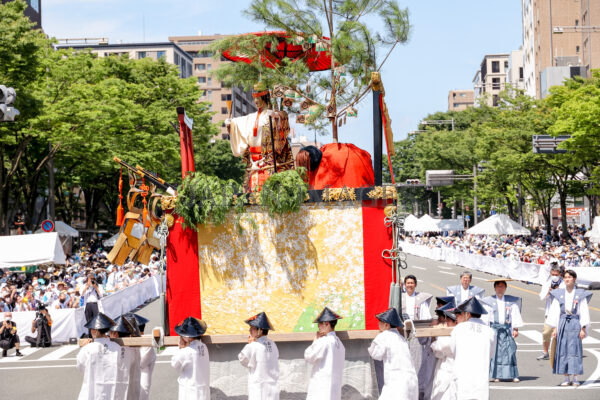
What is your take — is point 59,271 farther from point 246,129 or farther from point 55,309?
point 246,129

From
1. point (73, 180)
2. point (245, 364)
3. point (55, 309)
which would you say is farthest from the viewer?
point (73, 180)

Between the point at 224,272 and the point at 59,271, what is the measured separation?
22782mm

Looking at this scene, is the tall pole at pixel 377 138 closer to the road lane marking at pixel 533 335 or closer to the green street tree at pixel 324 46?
the green street tree at pixel 324 46

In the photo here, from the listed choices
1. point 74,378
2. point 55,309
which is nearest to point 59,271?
point 55,309

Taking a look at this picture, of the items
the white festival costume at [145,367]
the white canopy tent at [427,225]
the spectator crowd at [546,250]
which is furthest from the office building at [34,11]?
the white festival costume at [145,367]

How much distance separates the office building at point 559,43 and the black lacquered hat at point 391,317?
62132mm

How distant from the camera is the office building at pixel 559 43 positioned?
70438 millimetres

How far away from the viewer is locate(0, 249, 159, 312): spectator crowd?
23094mm

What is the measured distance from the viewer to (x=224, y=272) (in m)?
9.47

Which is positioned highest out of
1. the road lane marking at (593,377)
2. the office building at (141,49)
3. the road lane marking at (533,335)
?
the office building at (141,49)

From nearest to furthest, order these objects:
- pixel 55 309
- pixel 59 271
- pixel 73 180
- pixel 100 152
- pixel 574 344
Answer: pixel 574 344
pixel 55 309
pixel 59 271
pixel 100 152
pixel 73 180

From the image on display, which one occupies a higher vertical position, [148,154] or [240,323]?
[148,154]

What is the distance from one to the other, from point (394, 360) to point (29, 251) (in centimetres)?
1955

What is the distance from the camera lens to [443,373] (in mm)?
10102
